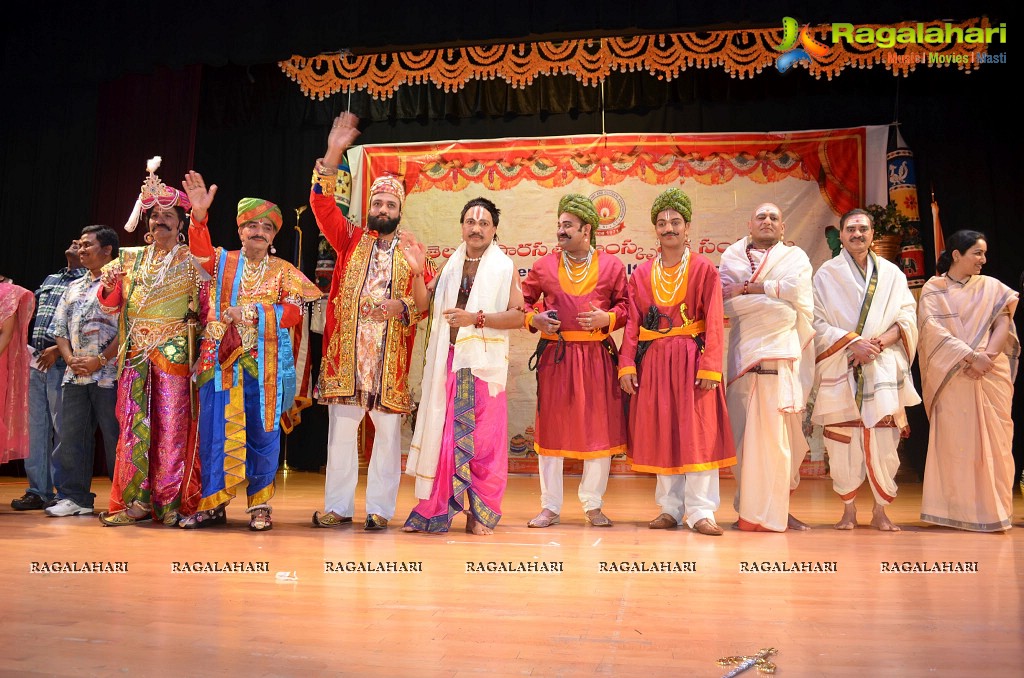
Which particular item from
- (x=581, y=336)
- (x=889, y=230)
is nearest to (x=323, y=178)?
(x=581, y=336)

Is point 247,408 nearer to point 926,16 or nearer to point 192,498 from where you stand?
point 192,498

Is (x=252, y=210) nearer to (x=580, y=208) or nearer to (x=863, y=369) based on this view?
(x=580, y=208)

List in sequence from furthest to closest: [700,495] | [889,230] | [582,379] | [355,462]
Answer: [889,230] < [582,379] < [355,462] < [700,495]

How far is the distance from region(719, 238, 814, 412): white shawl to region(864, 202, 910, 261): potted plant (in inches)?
103

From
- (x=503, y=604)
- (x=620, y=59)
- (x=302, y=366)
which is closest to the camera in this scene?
(x=503, y=604)

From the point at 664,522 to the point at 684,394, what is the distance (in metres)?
0.67

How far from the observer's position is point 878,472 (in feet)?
14.6

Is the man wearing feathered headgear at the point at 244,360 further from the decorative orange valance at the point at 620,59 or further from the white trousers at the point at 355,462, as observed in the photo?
the decorative orange valance at the point at 620,59

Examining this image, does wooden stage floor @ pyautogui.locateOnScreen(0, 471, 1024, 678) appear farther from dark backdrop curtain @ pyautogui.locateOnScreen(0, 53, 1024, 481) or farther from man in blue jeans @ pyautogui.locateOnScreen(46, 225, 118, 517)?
dark backdrop curtain @ pyautogui.locateOnScreen(0, 53, 1024, 481)

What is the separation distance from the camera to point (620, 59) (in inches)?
256

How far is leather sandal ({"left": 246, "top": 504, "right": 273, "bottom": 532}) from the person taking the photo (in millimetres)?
4168

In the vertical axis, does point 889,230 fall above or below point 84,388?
above

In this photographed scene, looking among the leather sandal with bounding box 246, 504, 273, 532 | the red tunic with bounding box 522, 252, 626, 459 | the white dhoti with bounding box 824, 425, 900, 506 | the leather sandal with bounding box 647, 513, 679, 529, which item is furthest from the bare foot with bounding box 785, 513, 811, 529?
the leather sandal with bounding box 246, 504, 273, 532

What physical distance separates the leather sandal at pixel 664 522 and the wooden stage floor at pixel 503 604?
0.29 feet
